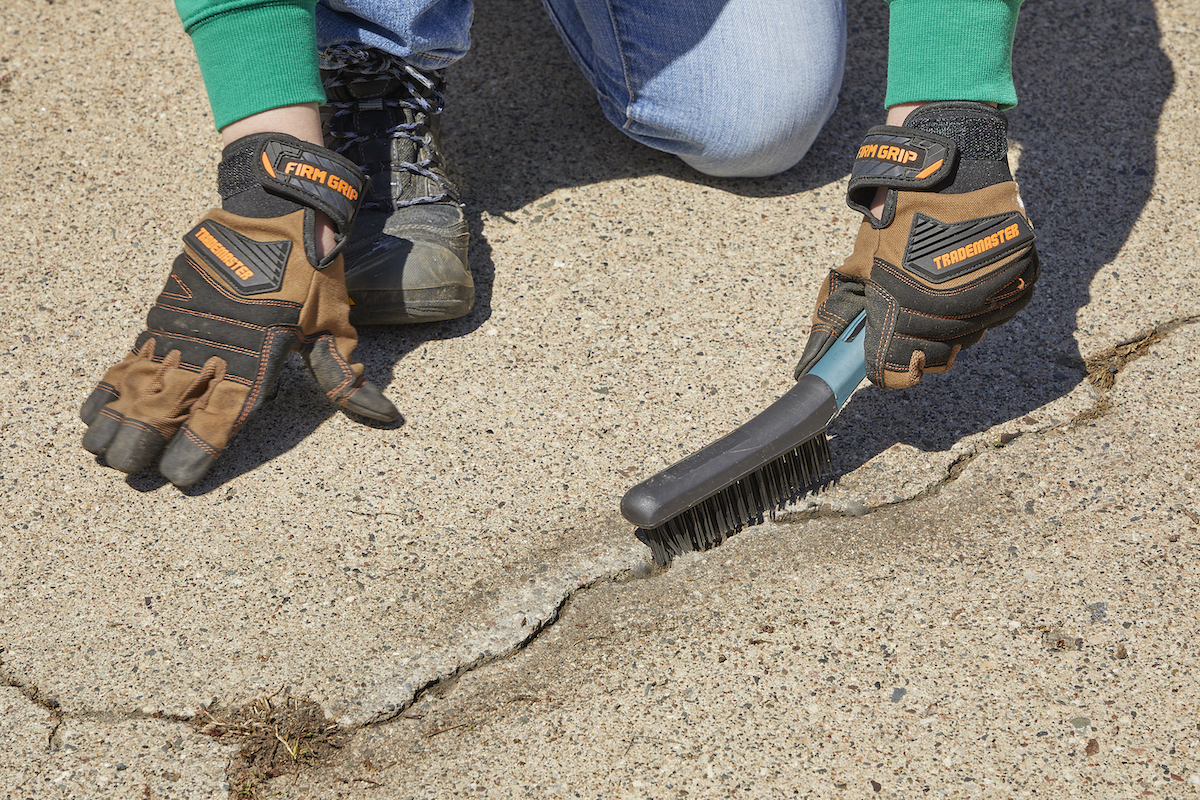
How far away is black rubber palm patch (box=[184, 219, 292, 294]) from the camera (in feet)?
5.33

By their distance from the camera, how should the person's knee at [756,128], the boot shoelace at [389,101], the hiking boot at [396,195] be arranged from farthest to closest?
the person's knee at [756,128]
the boot shoelace at [389,101]
the hiking boot at [396,195]

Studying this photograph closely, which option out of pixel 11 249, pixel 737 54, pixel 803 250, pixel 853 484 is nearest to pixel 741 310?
pixel 803 250

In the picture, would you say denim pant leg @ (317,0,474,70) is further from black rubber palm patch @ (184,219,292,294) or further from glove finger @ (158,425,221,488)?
glove finger @ (158,425,221,488)

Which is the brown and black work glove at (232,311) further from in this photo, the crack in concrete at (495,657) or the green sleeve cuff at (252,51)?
the crack in concrete at (495,657)

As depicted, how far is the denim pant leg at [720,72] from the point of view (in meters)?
2.24

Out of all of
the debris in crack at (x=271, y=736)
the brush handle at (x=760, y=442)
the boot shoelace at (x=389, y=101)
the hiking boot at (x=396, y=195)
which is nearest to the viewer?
the debris in crack at (x=271, y=736)

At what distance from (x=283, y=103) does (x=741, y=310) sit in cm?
103

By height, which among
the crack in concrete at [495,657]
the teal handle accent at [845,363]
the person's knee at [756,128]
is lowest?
the crack in concrete at [495,657]

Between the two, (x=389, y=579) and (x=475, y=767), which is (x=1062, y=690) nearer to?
(x=475, y=767)

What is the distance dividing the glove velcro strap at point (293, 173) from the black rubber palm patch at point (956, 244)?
39.9 inches

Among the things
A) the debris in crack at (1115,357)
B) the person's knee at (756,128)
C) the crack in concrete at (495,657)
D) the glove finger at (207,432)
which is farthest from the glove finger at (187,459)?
the debris in crack at (1115,357)

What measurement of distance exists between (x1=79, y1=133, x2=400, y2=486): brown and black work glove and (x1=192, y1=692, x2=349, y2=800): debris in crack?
46cm

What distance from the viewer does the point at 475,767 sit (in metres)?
1.39

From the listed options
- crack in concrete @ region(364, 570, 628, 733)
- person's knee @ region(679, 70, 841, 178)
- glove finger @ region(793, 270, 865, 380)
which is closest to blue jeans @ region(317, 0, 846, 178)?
person's knee @ region(679, 70, 841, 178)
